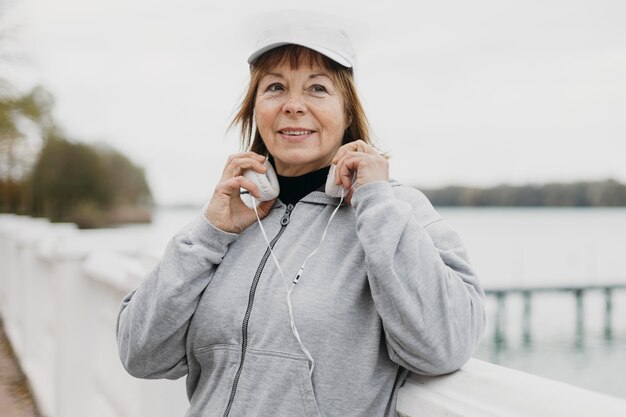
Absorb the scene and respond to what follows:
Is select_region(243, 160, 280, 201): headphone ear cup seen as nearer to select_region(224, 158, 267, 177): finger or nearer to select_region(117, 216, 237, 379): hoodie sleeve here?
select_region(224, 158, 267, 177): finger

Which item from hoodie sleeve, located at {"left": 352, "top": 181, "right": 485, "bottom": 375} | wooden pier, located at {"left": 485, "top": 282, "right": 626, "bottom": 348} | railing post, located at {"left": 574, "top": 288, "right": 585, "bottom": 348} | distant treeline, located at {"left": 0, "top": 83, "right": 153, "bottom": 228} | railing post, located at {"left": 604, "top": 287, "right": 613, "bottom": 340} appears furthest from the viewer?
railing post, located at {"left": 604, "top": 287, "right": 613, "bottom": 340}

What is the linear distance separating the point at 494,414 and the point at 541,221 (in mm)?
130687

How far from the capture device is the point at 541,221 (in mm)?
124562

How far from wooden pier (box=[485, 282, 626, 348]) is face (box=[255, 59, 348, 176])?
1252 inches

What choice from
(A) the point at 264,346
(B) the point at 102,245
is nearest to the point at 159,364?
(A) the point at 264,346

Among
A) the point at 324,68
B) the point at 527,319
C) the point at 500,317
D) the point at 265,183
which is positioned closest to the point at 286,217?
the point at 265,183

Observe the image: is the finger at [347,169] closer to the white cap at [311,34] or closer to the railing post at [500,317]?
the white cap at [311,34]

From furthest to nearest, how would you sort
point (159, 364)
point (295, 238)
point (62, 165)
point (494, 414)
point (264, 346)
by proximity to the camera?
point (62, 165), point (159, 364), point (295, 238), point (264, 346), point (494, 414)

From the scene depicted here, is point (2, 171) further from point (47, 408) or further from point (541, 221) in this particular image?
point (541, 221)

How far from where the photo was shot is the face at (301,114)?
1.86 m

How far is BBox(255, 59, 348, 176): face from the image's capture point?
1855 mm

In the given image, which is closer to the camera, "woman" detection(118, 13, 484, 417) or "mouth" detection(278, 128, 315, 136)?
"woman" detection(118, 13, 484, 417)

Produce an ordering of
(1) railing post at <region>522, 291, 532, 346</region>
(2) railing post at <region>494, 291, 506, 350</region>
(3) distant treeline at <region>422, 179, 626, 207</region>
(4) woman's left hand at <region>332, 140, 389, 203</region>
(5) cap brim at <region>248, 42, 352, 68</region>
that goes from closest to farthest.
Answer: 1. (4) woman's left hand at <region>332, 140, 389, 203</region>
2. (5) cap brim at <region>248, 42, 352, 68</region>
3. (2) railing post at <region>494, 291, 506, 350</region>
4. (1) railing post at <region>522, 291, 532, 346</region>
5. (3) distant treeline at <region>422, 179, 626, 207</region>

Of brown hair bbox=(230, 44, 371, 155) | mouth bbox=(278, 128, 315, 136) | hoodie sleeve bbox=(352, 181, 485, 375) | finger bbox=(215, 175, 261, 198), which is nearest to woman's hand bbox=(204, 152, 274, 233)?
finger bbox=(215, 175, 261, 198)
